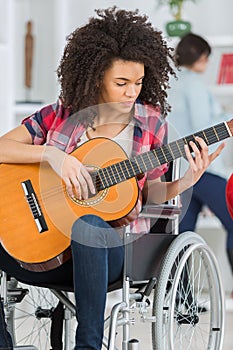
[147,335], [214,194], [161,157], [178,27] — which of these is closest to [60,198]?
[161,157]

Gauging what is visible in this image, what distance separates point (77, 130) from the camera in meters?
2.10

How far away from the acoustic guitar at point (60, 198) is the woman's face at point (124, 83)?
0.10 meters

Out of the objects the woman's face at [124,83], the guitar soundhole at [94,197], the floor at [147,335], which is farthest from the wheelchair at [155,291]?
the floor at [147,335]

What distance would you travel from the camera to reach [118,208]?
1967 mm

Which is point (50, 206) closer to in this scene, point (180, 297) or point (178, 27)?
point (180, 297)

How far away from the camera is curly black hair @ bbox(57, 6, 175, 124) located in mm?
2057

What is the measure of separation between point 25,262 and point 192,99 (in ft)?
6.07

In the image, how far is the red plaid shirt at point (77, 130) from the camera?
6.86 feet

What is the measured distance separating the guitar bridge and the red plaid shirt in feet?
0.41

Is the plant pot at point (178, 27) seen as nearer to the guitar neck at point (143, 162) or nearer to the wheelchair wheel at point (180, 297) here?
the wheelchair wheel at point (180, 297)

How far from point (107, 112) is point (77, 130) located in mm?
87

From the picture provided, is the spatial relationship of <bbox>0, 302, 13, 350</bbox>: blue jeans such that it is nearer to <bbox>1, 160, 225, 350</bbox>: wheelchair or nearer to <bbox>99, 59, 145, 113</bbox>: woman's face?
<bbox>1, 160, 225, 350</bbox>: wheelchair

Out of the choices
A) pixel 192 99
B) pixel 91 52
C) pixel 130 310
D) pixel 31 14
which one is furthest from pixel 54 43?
pixel 130 310

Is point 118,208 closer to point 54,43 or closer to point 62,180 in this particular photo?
point 62,180
